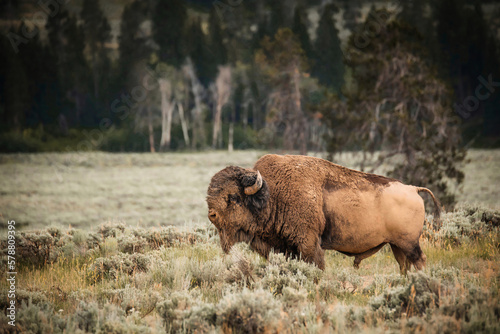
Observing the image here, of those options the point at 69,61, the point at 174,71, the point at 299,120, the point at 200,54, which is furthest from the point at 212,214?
the point at 69,61

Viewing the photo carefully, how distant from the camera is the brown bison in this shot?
601 centimetres

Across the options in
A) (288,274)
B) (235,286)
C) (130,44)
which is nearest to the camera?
(288,274)

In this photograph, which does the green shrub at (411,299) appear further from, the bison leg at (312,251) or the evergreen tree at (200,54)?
the evergreen tree at (200,54)

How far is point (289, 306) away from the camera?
513cm

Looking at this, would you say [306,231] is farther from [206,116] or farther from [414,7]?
[414,7]

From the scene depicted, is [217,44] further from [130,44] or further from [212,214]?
[212,214]

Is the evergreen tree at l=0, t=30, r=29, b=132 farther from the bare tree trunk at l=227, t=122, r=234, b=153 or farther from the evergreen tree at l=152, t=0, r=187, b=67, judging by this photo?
the bare tree trunk at l=227, t=122, r=234, b=153

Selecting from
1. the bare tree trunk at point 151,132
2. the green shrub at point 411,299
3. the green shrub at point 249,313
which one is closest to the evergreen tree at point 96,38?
the bare tree trunk at point 151,132

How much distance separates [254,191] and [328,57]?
42.4 meters

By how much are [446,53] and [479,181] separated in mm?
25727

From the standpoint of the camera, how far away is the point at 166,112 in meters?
51.9

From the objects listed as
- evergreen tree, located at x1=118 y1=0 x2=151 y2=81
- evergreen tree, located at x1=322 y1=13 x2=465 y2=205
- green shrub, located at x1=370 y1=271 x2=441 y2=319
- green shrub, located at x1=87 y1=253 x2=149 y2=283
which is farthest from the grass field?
evergreen tree, located at x1=118 y1=0 x2=151 y2=81

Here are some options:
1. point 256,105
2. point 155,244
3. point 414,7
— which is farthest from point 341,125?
point 414,7

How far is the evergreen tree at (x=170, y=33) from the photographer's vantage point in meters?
52.4
